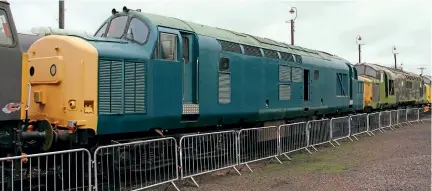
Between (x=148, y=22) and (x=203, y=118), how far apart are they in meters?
2.44

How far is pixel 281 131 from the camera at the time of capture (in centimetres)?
1090

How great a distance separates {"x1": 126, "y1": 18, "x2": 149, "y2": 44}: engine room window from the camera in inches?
322

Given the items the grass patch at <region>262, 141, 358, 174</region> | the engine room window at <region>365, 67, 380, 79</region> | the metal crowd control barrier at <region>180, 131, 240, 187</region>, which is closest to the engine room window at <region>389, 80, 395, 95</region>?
the engine room window at <region>365, 67, 380, 79</region>

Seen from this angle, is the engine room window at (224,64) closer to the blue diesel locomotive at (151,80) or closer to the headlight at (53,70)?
the blue diesel locomotive at (151,80)

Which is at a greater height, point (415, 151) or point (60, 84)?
point (60, 84)

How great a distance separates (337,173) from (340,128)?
254 inches

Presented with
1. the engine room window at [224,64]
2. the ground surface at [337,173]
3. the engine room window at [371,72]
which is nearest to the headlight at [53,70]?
the ground surface at [337,173]

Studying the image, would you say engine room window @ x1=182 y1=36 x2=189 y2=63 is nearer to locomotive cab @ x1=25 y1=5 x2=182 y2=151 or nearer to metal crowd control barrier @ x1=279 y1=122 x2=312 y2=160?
locomotive cab @ x1=25 y1=5 x2=182 y2=151

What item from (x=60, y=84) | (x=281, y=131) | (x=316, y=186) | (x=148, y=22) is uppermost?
(x=148, y=22)

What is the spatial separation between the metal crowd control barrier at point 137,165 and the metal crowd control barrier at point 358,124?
33.5ft

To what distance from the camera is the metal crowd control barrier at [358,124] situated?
16234mm

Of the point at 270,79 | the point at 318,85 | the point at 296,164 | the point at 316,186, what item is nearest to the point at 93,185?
the point at 316,186

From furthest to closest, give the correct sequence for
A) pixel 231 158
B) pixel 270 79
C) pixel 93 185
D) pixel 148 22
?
pixel 270 79
pixel 231 158
pixel 148 22
pixel 93 185

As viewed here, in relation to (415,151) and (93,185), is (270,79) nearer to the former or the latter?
(415,151)
